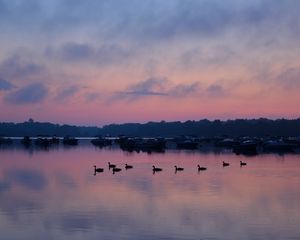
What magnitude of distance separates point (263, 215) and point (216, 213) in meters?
2.07

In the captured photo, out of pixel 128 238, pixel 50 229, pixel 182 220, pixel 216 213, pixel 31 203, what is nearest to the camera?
pixel 128 238

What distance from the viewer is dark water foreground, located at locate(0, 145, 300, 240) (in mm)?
19984

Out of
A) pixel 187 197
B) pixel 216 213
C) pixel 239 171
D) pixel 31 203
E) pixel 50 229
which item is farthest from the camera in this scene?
pixel 239 171

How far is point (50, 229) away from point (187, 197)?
1087 cm

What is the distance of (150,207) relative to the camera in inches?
1028

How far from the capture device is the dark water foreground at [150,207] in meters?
20.0

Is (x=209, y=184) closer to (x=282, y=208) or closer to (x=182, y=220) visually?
(x=282, y=208)

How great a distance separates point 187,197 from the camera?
29641 mm

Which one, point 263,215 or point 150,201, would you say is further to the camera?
point 150,201

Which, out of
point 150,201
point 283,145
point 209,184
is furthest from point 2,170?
point 283,145

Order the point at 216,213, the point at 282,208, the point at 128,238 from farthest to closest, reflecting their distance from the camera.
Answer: the point at 282,208 < the point at 216,213 < the point at 128,238

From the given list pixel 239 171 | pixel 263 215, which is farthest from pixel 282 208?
pixel 239 171

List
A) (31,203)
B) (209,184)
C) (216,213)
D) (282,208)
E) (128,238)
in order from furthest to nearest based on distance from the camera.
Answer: (209,184) → (31,203) → (282,208) → (216,213) → (128,238)

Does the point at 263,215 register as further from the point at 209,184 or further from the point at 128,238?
the point at 209,184
